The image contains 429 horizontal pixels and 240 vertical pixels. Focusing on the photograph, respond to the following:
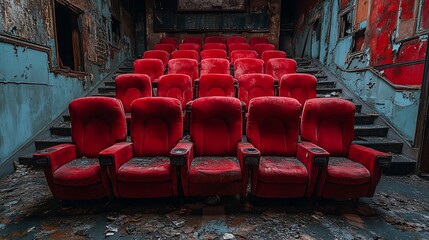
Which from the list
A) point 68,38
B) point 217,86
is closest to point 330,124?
Result: point 217,86

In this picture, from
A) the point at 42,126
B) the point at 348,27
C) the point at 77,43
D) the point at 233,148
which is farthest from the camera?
the point at 348,27

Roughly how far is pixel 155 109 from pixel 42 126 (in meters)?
1.79

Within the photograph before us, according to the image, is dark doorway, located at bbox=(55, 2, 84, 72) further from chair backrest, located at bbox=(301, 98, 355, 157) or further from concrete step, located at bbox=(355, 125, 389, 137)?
concrete step, located at bbox=(355, 125, 389, 137)

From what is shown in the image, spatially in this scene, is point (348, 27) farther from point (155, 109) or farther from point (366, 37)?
point (155, 109)

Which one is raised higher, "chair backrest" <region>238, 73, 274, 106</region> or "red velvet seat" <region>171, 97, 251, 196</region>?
"chair backrest" <region>238, 73, 274, 106</region>

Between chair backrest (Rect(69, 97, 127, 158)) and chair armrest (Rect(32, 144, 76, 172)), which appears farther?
chair backrest (Rect(69, 97, 127, 158))

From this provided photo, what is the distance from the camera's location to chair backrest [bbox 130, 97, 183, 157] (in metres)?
2.06

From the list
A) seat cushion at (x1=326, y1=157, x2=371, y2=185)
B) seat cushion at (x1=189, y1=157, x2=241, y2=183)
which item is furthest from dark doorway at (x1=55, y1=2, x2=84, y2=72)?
seat cushion at (x1=326, y1=157, x2=371, y2=185)

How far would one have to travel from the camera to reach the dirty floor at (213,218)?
1.50m

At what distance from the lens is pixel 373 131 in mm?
2855

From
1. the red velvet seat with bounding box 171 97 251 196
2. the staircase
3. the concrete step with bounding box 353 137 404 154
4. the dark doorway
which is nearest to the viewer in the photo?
the red velvet seat with bounding box 171 97 251 196

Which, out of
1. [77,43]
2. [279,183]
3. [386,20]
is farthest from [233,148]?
[77,43]

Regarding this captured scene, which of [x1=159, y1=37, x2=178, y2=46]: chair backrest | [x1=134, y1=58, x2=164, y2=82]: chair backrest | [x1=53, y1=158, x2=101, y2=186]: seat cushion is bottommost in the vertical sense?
[x1=53, y1=158, x2=101, y2=186]: seat cushion

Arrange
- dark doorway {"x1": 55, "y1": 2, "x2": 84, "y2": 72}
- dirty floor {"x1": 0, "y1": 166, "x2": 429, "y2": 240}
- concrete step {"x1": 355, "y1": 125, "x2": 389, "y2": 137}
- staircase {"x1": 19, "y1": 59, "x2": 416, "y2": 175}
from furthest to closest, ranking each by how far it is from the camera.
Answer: dark doorway {"x1": 55, "y1": 2, "x2": 84, "y2": 72}
concrete step {"x1": 355, "y1": 125, "x2": 389, "y2": 137}
staircase {"x1": 19, "y1": 59, "x2": 416, "y2": 175}
dirty floor {"x1": 0, "y1": 166, "x2": 429, "y2": 240}
